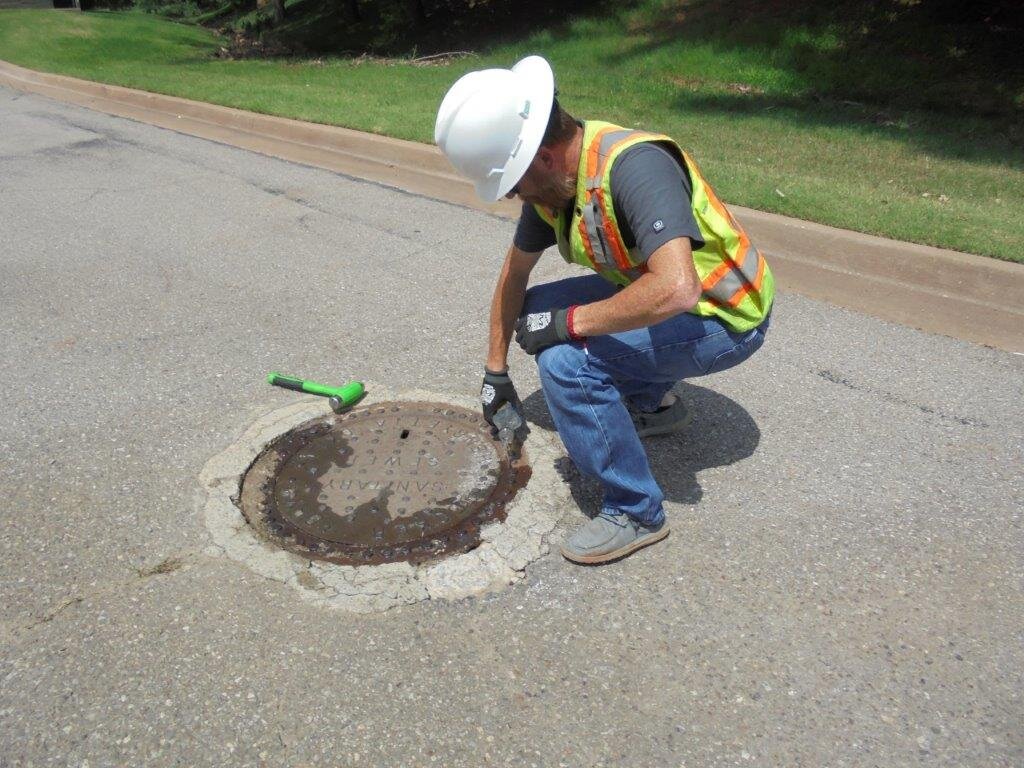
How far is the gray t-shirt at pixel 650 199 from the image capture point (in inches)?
87.0

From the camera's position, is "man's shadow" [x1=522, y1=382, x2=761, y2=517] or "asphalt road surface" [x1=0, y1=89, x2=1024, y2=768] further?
"man's shadow" [x1=522, y1=382, x2=761, y2=517]

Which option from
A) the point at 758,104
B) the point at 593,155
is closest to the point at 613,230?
the point at 593,155

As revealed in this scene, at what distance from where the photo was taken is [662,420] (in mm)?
3221

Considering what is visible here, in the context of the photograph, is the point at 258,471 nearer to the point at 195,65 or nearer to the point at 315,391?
the point at 315,391

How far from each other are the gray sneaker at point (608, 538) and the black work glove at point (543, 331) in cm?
58

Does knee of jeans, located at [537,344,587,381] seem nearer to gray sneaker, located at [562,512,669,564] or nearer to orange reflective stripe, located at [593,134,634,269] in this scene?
orange reflective stripe, located at [593,134,634,269]

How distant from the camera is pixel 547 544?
267 centimetres

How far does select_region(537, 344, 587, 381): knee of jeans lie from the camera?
2.52 meters

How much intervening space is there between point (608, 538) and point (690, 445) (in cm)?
78

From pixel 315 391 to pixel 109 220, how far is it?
3.46 metres

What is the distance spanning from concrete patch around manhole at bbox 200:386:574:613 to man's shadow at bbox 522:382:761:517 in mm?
106

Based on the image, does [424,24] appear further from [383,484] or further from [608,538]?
[608,538]

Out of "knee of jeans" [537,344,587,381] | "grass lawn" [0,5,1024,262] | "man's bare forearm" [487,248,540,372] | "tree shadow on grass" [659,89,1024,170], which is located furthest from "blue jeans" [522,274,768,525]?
"tree shadow on grass" [659,89,1024,170]

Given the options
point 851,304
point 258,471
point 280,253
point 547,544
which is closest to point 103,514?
point 258,471
